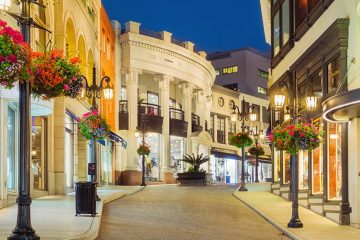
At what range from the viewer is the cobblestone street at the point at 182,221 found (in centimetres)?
1494

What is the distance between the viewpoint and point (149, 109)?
51.6 m

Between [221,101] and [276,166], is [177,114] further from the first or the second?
[276,166]

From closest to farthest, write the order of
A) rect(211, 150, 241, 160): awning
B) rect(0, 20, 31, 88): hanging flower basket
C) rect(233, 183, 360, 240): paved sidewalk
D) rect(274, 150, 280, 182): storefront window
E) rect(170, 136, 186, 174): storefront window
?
rect(0, 20, 31, 88): hanging flower basket
rect(233, 183, 360, 240): paved sidewalk
rect(274, 150, 280, 182): storefront window
rect(170, 136, 186, 174): storefront window
rect(211, 150, 241, 160): awning

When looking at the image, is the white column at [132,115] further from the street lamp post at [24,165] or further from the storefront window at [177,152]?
the street lamp post at [24,165]

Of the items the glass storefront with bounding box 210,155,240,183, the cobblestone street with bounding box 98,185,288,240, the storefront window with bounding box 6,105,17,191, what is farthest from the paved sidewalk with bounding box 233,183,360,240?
the glass storefront with bounding box 210,155,240,183

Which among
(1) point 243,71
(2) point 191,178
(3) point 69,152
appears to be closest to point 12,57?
(3) point 69,152

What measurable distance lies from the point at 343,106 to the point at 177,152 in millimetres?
40973

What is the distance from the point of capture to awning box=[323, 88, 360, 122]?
13.9 m

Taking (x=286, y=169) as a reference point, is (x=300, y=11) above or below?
above

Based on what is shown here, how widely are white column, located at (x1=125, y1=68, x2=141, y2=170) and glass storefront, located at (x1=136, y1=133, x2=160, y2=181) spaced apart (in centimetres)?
131

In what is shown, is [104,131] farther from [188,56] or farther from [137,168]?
[188,56]

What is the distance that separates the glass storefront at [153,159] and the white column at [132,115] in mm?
1306

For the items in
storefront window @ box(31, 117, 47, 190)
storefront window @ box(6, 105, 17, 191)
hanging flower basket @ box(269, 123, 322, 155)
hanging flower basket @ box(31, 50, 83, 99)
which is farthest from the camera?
storefront window @ box(31, 117, 47, 190)

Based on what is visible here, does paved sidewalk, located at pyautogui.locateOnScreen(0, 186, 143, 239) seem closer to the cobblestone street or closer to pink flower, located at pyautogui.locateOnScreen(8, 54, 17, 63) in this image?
the cobblestone street
